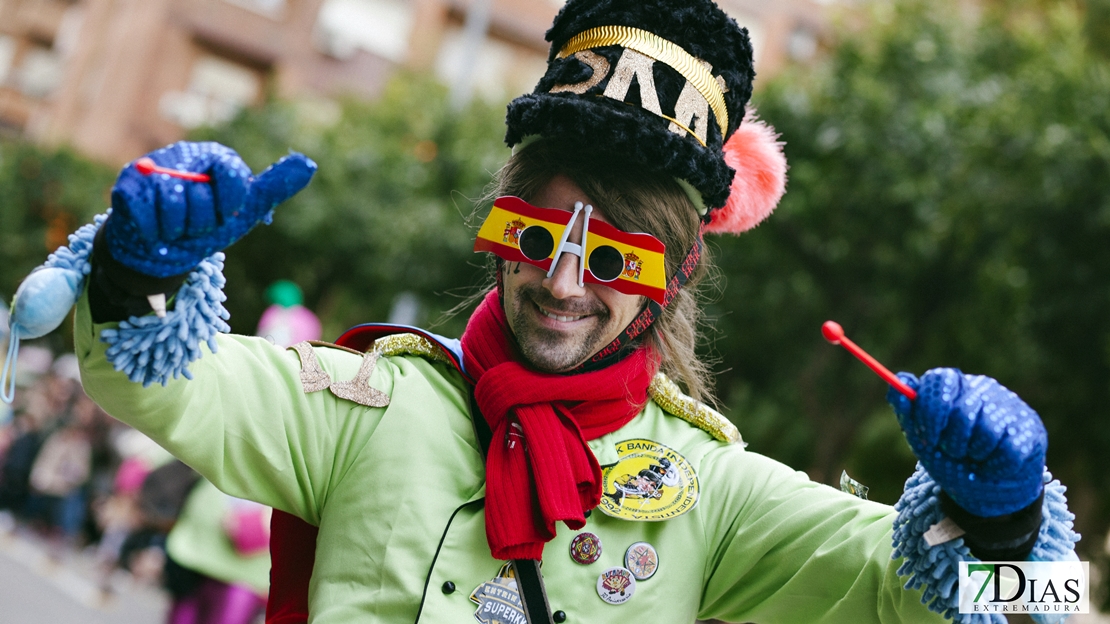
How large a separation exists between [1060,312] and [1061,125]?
1.44 metres

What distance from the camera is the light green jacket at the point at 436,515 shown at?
1981mm

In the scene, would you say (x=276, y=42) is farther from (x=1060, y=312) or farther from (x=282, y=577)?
(x=282, y=577)

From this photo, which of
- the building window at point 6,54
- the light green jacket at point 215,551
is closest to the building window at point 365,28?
the building window at point 6,54

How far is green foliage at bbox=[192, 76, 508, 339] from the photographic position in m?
12.0

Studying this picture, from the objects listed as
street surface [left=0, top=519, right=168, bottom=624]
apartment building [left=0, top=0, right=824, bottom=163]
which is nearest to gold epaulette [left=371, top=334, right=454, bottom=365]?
street surface [left=0, top=519, right=168, bottom=624]

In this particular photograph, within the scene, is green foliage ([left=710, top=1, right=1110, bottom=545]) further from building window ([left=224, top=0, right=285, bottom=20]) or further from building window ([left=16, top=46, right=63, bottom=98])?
building window ([left=16, top=46, right=63, bottom=98])

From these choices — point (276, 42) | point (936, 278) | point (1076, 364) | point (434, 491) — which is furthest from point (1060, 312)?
point (276, 42)

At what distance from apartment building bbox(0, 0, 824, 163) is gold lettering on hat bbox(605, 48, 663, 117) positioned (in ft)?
66.8

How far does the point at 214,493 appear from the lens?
468cm

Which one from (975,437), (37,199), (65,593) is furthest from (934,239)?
(37,199)

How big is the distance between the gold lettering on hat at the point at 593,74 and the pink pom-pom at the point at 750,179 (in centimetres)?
47

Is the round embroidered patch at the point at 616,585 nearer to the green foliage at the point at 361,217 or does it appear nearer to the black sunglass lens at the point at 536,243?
the black sunglass lens at the point at 536,243

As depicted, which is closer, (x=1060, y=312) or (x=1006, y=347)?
(x=1060, y=312)

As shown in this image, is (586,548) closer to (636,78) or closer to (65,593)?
(636,78)
